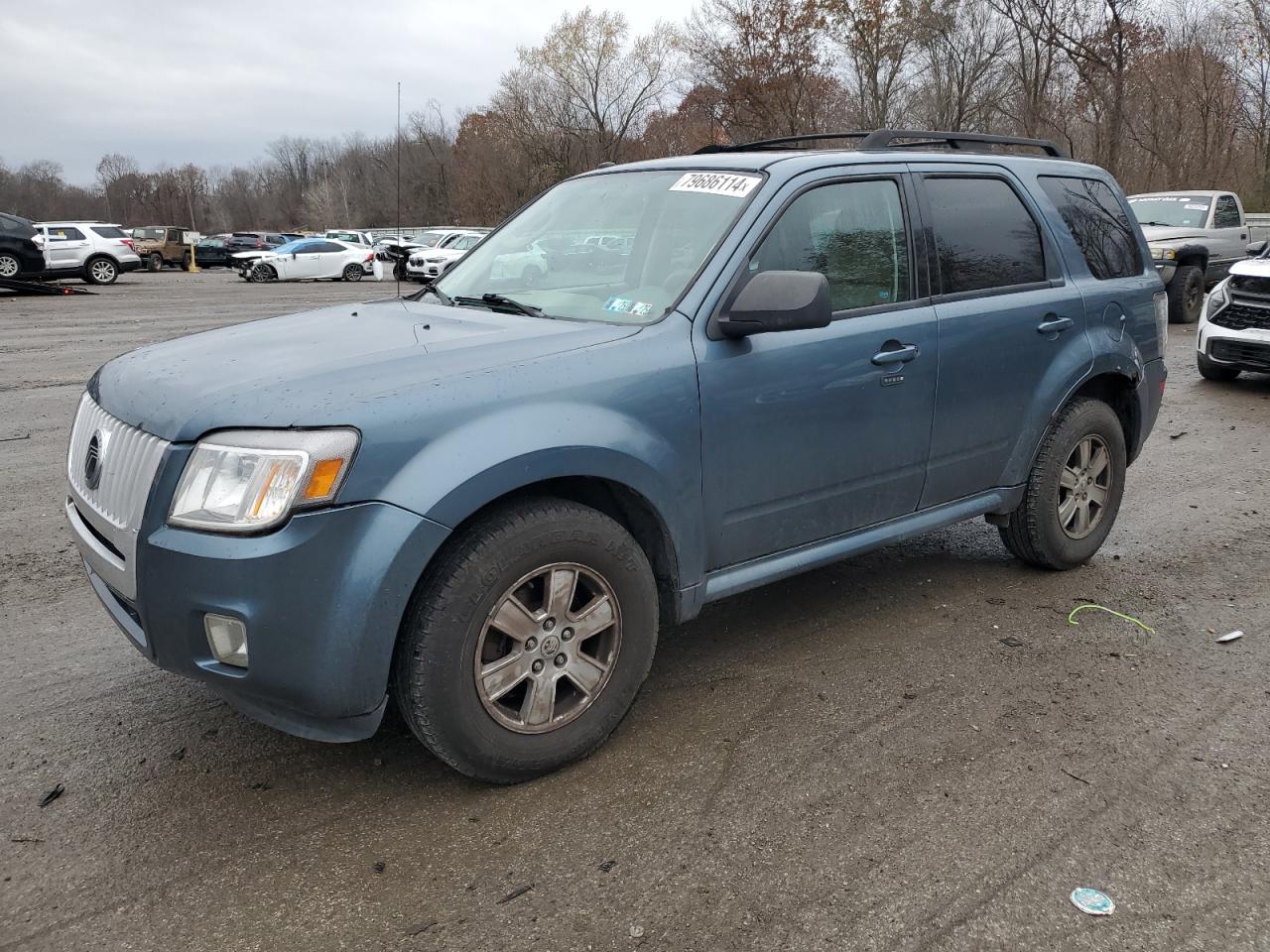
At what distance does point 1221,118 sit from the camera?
3666 centimetres

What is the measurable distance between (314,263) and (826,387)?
31.8 metres

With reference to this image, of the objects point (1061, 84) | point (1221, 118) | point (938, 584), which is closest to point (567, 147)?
point (1061, 84)

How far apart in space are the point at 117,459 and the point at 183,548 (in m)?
0.48

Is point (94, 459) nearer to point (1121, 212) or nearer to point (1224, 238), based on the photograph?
point (1121, 212)

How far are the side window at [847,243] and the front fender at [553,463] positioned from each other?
2.60ft

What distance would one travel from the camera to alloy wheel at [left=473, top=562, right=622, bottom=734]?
2781 millimetres

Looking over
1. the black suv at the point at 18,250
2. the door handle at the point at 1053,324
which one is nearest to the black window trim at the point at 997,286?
the door handle at the point at 1053,324

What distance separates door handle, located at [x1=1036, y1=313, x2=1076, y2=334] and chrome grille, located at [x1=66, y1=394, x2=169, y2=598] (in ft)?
11.4

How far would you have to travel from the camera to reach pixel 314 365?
2801 mm

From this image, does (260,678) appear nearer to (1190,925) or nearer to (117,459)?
(117,459)

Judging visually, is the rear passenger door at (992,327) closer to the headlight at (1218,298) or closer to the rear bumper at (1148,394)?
the rear bumper at (1148,394)

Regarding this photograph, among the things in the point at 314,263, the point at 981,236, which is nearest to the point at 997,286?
the point at 981,236

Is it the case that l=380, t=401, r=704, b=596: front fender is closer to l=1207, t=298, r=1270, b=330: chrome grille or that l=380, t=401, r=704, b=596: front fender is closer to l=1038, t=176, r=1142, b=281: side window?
l=1038, t=176, r=1142, b=281: side window

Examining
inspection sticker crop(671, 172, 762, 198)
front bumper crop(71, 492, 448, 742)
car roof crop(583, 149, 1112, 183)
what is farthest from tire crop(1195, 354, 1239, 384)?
front bumper crop(71, 492, 448, 742)
